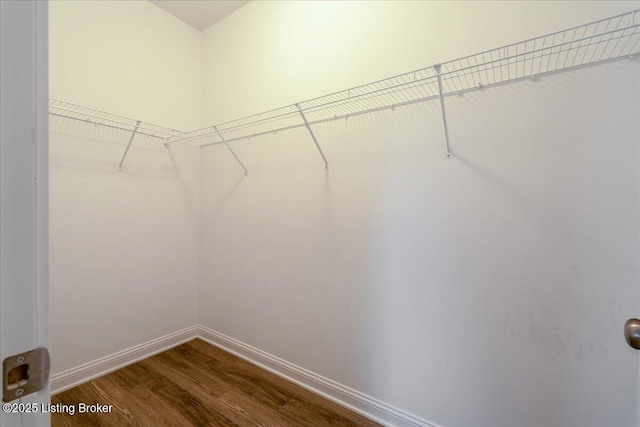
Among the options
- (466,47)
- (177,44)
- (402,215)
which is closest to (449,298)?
(402,215)

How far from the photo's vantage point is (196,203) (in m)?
2.52

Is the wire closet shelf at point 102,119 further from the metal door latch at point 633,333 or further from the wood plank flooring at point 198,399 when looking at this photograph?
the metal door latch at point 633,333

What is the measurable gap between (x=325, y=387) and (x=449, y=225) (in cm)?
127

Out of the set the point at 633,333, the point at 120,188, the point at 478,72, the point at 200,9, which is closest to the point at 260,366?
the point at 120,188

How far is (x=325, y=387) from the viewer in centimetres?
176

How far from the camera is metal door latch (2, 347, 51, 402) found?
Answer: 1.28 ft

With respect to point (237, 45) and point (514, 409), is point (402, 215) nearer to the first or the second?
point (514, 409)

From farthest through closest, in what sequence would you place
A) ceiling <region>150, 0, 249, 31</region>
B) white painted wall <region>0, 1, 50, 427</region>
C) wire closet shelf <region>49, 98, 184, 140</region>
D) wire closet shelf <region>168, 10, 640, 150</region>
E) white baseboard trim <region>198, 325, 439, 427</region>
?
ceiling <region>150, 0, 249, 31</region>, wire closet shelf <region>49, 98, 184, 140</region>, white baseboard trim <region>198, 325, 439, 427</region>, wire closet shelf <region>168, 10, 640, 150</region>, white painted wall <region>0, 1, 50, 427</region>

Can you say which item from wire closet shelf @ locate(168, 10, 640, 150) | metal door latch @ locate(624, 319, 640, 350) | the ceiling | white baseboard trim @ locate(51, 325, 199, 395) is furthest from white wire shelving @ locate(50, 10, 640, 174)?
white baseboard trim @ locate(51, 325, 199, 395)

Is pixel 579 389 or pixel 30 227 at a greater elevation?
pixel 30 227

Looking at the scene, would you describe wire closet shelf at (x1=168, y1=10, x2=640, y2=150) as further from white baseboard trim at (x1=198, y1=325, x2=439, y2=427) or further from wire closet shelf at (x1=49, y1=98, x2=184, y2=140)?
white baseboard trim at (x1=198, y1=325, x2=439, y2=427)

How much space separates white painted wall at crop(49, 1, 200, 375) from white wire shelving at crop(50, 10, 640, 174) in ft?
0.72

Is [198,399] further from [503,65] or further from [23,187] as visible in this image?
[503,65]

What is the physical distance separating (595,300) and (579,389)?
14.6 inches
